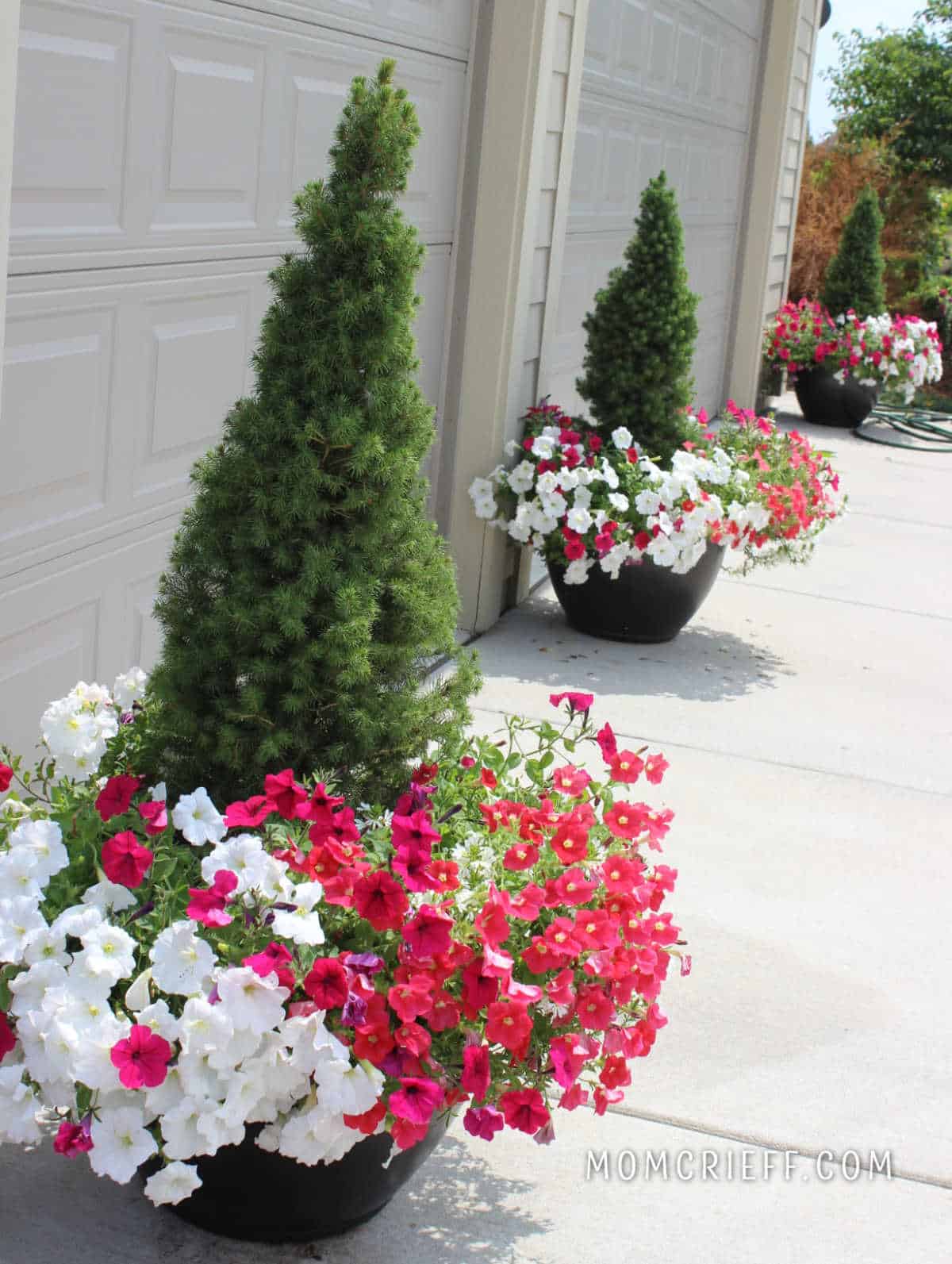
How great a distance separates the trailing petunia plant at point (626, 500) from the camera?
17.7 ft

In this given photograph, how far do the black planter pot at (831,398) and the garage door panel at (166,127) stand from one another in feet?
24.8

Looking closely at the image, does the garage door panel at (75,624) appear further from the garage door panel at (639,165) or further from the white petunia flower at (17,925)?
the garage door panel at (639,165)

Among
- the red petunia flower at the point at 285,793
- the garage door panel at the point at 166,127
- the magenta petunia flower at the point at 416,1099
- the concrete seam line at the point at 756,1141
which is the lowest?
the concrete seam line at the point at 756,1141

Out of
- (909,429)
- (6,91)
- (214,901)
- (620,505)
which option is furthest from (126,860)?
(909,429)

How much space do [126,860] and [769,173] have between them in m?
9.82

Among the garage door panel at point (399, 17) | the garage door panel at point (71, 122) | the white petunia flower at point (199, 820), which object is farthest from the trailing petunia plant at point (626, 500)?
the white petunia flower at point (199, 820)

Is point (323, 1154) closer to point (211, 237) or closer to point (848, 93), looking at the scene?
point (211, 237)

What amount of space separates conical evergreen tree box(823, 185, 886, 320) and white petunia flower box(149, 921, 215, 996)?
421 inches

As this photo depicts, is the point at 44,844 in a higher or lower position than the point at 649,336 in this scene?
lower

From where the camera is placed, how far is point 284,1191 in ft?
7.48

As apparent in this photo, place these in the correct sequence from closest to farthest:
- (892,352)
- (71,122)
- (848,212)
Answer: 1. (71,122)
2. (892,352)
3. (848,212)

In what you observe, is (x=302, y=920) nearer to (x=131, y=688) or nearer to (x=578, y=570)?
(x=131, y=688)

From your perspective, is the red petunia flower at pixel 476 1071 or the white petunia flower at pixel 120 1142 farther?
the red petunia flower at pixel 476 1071

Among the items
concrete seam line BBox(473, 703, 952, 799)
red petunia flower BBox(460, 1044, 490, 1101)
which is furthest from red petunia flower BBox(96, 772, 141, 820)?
concrete seam line BBox(473, 703, 952, 799)
